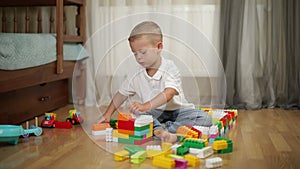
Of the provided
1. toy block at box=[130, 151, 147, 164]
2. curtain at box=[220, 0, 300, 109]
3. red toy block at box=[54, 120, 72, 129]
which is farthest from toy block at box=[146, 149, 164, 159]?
curtain at box=[220, 0, 300, 109]

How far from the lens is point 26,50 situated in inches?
64.4

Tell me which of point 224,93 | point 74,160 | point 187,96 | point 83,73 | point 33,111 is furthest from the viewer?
point 83,73

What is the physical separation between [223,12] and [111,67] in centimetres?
81

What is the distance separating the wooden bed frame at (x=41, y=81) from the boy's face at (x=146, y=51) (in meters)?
0.50

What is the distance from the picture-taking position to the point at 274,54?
7.06 ft

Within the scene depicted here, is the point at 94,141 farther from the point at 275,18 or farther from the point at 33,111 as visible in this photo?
the point at 275,18

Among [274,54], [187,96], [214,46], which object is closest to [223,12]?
[214,46]

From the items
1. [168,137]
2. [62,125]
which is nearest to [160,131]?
[168,137]

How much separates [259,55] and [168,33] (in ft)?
1.63

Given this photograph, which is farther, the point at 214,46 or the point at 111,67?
the point at 214,46

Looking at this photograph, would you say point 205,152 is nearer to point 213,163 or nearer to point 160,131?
point 213,163

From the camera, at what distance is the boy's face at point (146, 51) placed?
4.27ft

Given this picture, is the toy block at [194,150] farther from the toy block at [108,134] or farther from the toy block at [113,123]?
the toy block at [113,123]

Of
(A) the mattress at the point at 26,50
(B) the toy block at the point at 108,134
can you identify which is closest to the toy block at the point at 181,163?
(B) the toy block at the point at 108,134
